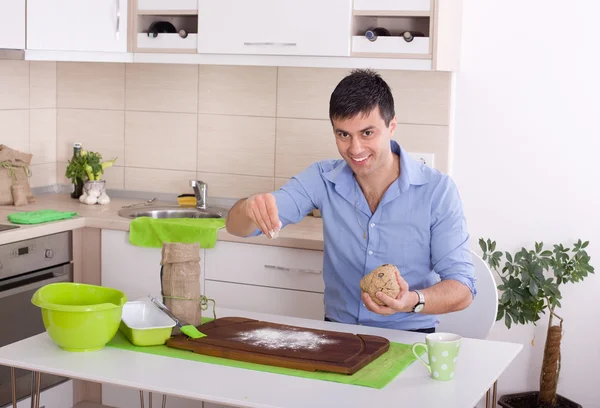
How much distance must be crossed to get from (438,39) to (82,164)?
5.63 ft

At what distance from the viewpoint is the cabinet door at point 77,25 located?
350 cm

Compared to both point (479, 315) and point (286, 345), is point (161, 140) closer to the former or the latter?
point (479, 315)

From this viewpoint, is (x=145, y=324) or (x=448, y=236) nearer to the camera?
(x=145, y=324)

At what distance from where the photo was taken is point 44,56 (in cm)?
356

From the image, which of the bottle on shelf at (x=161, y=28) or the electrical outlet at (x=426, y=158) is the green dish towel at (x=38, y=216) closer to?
the bottle on shelf at (x=161, y=28)

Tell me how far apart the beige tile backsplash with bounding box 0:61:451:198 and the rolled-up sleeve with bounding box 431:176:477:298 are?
3.32 ft

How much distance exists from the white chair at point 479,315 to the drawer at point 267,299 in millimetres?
639

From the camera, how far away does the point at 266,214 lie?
7.86ft

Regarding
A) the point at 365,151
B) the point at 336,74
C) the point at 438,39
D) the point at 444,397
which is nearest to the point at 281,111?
the point at 336,74

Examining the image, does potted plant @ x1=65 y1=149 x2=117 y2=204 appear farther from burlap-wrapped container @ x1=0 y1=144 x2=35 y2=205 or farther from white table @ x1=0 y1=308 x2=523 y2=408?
white table @ x1=0 y1=308 x2=523 y2=408

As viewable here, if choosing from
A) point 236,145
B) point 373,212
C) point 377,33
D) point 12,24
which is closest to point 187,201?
point 236,145

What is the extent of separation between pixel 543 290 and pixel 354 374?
1.57 m

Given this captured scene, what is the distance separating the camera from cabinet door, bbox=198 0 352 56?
11.1ft

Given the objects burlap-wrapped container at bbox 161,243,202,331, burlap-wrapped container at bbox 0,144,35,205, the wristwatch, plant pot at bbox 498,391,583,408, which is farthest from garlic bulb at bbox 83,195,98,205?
the wristwatch
